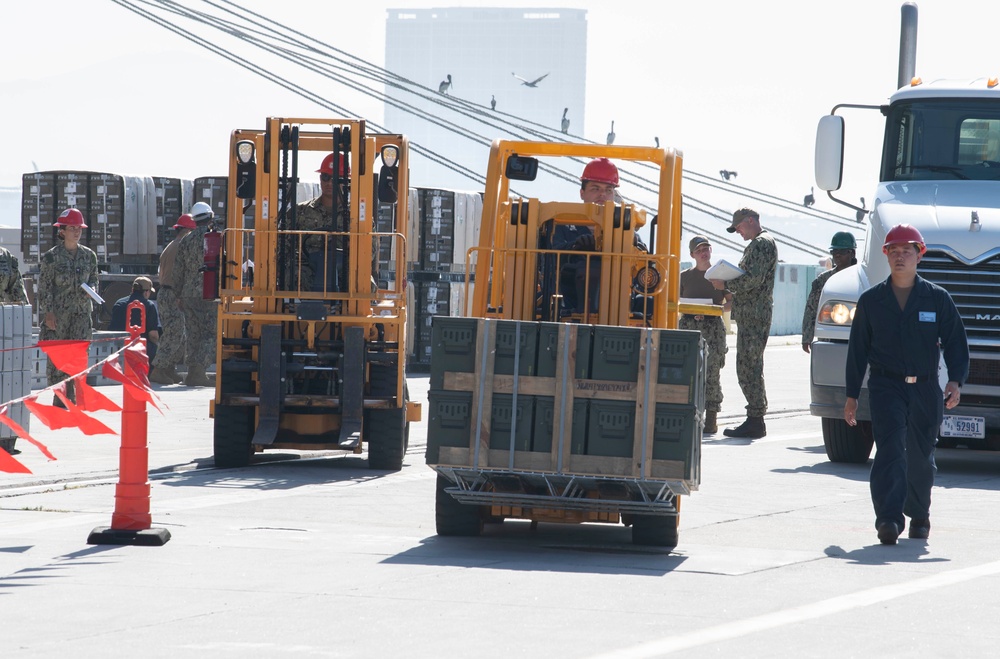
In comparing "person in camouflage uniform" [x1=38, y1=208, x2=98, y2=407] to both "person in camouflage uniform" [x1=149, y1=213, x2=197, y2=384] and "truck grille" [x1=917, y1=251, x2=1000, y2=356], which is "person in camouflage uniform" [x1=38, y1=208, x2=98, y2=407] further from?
"truck grille" [x1=917, y1=251, x2=1000, y2=356]

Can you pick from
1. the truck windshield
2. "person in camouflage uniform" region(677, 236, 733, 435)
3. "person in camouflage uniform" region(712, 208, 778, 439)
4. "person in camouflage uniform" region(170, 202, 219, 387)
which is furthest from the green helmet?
"person in camouflage uniform" region(170, 202, 219, 387)

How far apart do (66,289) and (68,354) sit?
8.12 m

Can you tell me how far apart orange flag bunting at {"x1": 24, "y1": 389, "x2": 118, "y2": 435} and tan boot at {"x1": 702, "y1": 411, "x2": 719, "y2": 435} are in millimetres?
8970

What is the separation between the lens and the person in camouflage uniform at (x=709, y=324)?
16.3m

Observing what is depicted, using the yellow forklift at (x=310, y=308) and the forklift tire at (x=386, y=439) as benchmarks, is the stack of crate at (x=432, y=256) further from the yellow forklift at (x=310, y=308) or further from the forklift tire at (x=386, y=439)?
the forklift tire at (x=386, y=439)

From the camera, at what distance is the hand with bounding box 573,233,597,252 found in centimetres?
979

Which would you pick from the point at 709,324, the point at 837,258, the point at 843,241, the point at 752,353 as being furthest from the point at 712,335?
the point at 843,241

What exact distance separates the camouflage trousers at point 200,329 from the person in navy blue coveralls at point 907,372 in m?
12.4

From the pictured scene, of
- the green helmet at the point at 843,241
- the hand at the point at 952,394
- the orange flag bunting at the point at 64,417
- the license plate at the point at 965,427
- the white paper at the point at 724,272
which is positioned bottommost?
the license plate at the point at 965,427

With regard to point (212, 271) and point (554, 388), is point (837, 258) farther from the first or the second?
point (554, 388)

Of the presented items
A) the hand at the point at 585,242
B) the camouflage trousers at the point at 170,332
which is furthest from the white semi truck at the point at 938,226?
the camouflage trousers at the point at 170,332

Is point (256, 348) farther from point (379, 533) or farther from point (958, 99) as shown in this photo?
point (958, 99)

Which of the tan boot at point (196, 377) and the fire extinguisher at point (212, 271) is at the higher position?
the fire extinguisher at point (212, 271)

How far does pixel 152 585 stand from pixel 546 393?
234 cm
